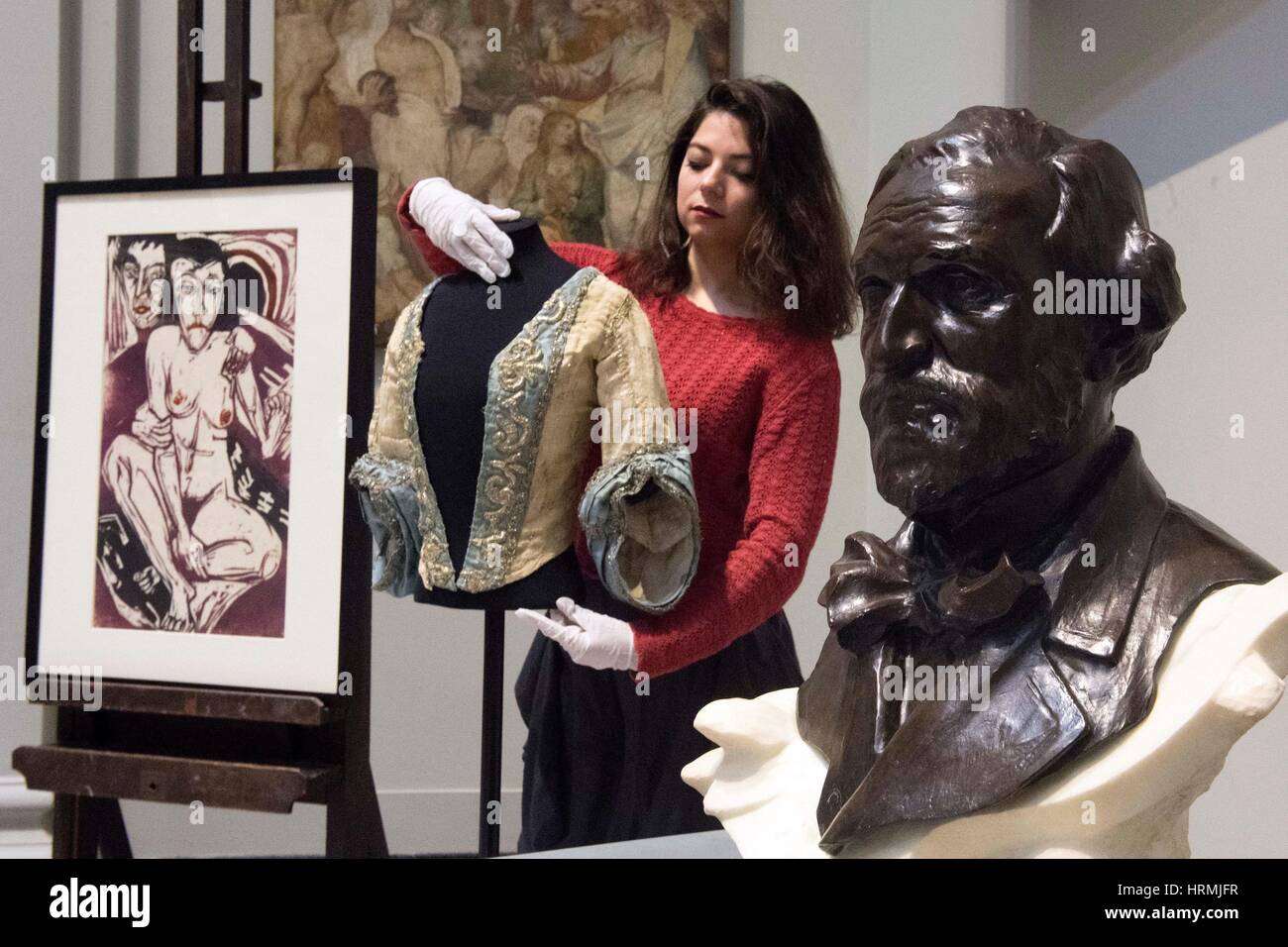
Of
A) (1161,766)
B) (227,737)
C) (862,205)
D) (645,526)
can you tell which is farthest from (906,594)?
(862,205)

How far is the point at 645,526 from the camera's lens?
209 centimetres

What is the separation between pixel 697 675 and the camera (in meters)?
2.30

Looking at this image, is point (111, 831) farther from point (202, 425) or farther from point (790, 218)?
point (790, 218)

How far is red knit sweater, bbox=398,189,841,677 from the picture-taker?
85.5 inches

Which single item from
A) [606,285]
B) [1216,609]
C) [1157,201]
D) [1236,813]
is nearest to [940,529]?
[1216,609]

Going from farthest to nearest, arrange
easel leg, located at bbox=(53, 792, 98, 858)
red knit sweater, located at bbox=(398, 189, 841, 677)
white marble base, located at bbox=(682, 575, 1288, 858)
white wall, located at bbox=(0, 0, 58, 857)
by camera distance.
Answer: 1. white wall, located at bbox=(0, 0, 58, 857)
2. easel leg, located at bbox=(53, 792, 98, 858)
3. red knit sweater, located at bbox=(398, 189, 841, 677)
4. white marble base, located at bbox=(682, 575, 1288, 858)

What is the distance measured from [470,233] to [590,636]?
2.15 ft

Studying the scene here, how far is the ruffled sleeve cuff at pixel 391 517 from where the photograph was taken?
2.19 meters

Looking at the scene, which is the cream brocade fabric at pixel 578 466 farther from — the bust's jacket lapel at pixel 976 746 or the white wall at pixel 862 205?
the white wall at pixel 862 205

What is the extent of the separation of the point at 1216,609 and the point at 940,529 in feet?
1.05

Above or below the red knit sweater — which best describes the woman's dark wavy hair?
above

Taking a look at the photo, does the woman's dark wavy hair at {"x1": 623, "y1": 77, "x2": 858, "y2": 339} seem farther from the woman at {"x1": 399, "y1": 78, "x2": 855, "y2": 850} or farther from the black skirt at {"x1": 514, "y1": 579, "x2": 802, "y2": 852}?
the black skirt at {"x1": 514, "y1": 579, "x2": 802, "y2": 852}

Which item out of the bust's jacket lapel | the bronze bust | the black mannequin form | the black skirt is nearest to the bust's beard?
the bronze bust

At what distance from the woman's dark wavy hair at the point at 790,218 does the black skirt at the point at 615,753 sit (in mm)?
602
